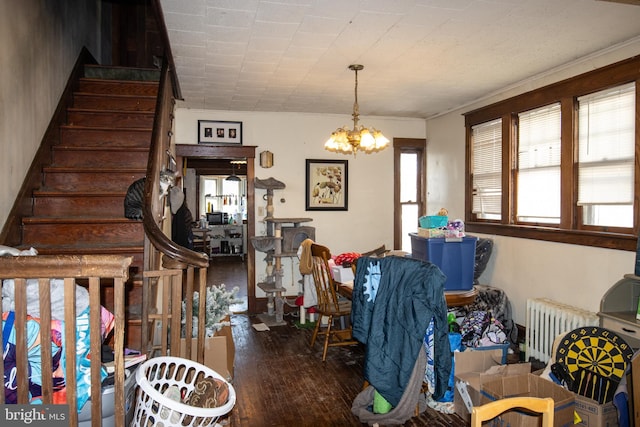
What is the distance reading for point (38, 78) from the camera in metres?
3.37

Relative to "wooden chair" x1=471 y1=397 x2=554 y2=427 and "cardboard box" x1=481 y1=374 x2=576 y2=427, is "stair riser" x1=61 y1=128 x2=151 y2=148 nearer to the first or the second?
"cardboard box" x1=481 y1=374 x2=576 y2=427

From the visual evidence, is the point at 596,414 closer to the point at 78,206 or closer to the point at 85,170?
the point at 78,206

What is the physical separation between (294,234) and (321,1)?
127 inches

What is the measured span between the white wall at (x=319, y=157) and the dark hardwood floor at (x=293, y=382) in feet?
4.49

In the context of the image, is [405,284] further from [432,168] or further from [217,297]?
[432,168]

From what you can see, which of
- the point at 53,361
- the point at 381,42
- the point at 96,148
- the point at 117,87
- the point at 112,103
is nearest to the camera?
the point at 53,361

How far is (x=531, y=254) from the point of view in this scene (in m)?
4.27

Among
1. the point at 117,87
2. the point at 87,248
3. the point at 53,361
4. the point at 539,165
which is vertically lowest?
the point at 53,361

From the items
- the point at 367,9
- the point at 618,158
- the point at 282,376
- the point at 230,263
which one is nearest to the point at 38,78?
the point at 367,9

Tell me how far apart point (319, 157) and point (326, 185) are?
38 cm

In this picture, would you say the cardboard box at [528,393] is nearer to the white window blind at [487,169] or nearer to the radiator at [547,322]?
the radiator at [547,322]

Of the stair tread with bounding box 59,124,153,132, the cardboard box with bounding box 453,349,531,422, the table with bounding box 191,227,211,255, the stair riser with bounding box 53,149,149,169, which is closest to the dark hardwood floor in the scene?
the cardboard box with bounding box 453,349,531,422

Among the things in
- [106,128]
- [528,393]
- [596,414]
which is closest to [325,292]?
[528,393]

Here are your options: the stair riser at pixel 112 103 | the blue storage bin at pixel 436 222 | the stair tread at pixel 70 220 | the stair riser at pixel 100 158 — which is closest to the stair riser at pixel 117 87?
the stair riser at pixel 112 103
